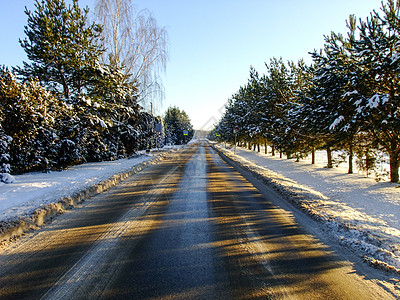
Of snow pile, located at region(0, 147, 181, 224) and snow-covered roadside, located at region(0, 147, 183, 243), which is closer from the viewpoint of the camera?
snow-covered roadside, located at region(0, 147, 183, 243)

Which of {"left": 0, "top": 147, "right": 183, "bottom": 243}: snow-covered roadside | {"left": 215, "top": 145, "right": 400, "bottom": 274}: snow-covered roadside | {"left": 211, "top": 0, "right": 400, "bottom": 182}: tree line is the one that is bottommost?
{"left": 215, "top": 145, "right": 400, "bottom": 274}: snow-covered roadside

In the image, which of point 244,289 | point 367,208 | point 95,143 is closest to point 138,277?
point 244,289

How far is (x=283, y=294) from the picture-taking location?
252cm

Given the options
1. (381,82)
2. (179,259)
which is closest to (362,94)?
(381,82)

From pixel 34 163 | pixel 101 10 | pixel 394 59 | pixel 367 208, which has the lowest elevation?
pixel 367 208

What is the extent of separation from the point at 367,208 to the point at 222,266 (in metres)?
5.21

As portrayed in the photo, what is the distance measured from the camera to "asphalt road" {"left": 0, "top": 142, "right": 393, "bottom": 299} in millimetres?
2588

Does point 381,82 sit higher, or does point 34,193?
point 381,82

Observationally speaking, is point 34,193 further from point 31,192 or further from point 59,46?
point 59,46

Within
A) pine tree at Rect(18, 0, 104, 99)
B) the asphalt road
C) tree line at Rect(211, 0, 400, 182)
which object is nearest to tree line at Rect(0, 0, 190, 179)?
pine tree at Rect(18, 0, 104, 99)

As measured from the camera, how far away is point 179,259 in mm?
3232

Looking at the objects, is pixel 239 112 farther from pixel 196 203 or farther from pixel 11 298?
pixel 11 298

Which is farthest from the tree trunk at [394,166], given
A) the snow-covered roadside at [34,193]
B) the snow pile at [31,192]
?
the snow pile at [31,192]

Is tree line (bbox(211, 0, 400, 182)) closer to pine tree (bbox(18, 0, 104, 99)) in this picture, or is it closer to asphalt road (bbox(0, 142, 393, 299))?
asphalt road (bbox(0, 142, 393, 299))
